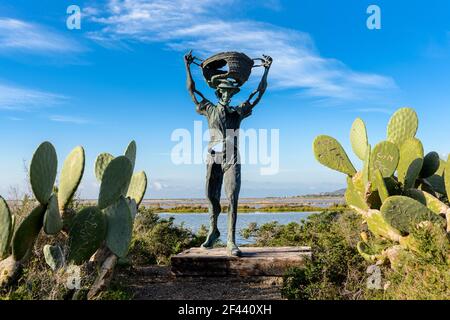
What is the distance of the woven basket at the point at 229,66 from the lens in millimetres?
6238

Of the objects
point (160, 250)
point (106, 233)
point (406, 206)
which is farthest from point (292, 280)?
point (160, 250)

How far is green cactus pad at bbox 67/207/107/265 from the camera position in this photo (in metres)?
4.73

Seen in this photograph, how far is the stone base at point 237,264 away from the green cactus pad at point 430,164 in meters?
1.92

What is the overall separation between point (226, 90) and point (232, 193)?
4.60ft

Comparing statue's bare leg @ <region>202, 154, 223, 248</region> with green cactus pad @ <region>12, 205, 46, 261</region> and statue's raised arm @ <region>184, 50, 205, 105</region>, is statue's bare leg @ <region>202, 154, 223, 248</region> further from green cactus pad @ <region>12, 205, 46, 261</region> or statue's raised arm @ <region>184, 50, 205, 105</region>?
green cactus pad @ <region>12, 205, 46, 261</region>

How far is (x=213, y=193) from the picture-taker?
253 inches

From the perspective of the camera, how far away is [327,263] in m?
5.14

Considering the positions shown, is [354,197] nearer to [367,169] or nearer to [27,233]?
[367,169]

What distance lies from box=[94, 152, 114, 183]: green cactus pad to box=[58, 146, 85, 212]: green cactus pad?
0.73 m

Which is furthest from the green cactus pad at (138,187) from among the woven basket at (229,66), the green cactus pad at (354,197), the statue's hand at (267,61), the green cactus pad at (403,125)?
the green cactus pad at (403,125)

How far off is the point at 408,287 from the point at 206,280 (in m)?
2.68

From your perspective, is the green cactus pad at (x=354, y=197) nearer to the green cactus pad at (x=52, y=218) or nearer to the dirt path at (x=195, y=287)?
the dirt path at (x=195, y=287)

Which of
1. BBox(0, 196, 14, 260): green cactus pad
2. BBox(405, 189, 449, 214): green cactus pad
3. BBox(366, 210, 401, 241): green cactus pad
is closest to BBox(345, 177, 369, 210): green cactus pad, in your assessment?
BBox(366, 210, 401, 241): green cactus pad
